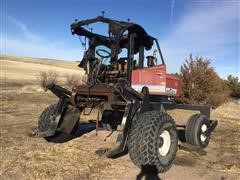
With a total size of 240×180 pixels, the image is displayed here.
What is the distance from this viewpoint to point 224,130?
39.8 ft

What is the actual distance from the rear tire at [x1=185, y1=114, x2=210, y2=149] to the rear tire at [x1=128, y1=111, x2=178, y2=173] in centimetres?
169

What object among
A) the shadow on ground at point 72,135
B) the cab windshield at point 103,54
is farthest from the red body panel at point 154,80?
the shadow on ground at point 72,135

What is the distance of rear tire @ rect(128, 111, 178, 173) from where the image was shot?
20.9 feet

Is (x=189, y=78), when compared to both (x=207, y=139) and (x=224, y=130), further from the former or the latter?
→ (x=207, y=139)

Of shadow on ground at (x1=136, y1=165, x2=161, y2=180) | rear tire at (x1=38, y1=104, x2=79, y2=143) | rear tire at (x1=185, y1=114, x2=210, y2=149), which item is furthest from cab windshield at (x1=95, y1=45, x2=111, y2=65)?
shadow on ground at (x1=136, y1=165, x2=161, y2=180)

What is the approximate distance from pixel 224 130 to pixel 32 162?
24.3ft

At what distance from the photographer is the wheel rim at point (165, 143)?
6.99 m

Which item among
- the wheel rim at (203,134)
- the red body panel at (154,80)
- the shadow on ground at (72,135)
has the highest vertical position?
the red body panel at (154,80)

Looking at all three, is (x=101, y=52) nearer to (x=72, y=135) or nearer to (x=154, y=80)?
(x=154, y=80)

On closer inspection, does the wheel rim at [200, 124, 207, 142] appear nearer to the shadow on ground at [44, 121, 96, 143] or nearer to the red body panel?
the red body panel

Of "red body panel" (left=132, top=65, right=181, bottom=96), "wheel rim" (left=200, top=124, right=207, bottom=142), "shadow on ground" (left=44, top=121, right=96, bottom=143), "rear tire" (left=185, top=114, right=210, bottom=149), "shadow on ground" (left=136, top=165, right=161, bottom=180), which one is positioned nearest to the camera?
"shadow on ground" (left=136, top=165, right=161, bottom=180)

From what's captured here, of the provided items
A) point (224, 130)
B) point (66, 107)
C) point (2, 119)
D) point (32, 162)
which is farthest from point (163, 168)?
point (2, 119)

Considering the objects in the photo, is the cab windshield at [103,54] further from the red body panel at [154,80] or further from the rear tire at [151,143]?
the rear tire at [151,143]

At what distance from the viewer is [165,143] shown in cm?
713
